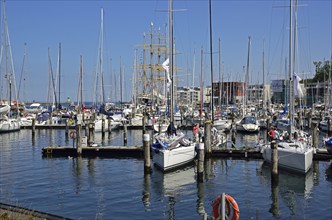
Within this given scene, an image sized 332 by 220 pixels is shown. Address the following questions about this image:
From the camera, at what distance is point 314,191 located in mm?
24094

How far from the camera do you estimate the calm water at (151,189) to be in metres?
20.2

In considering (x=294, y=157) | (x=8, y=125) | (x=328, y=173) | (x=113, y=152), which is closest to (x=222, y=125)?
(x=113, y=152)

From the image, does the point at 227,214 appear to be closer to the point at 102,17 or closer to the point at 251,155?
the point at 251,155

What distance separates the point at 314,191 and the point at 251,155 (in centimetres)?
1018

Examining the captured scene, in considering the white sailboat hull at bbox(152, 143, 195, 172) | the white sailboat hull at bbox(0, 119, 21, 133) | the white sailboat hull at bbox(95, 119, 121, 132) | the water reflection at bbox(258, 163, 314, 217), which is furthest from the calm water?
the white sailboat hull at bbox(0, 119, 21, 133)

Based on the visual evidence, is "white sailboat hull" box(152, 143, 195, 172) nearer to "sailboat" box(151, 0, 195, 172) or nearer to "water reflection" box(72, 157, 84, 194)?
"sailboat" box(151, 0, 195, 172)

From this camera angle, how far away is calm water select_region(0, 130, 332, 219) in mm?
20188

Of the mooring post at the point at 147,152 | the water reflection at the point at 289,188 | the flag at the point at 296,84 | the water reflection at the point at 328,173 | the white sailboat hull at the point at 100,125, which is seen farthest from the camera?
the white sailboat hull at the point at 100,125

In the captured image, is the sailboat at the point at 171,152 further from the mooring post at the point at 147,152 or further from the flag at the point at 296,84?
the flag at the point at 296,84

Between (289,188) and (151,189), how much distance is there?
303 inches

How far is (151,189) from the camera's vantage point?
24.6m

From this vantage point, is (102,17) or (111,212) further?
(102,17)

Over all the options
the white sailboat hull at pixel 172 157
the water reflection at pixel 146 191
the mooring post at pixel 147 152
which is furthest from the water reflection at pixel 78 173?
the white sailboat hull at pixel 172 157

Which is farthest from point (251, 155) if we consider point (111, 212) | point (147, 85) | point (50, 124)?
point (147, 85)
